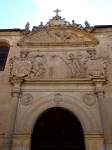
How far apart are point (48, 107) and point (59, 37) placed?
4770 mm

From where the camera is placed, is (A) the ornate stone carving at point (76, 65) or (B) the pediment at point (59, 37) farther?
(B) the pediment at point (59, 37)

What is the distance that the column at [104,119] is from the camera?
528cm

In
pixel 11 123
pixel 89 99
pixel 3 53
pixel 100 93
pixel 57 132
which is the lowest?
pixel 57 132

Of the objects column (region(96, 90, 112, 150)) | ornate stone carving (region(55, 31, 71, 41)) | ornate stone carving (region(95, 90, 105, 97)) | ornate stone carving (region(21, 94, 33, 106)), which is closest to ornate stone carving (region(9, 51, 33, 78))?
ornate stone carving (region(21, 94, 33, 106))

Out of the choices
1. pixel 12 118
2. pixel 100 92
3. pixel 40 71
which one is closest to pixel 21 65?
pixel 40 71

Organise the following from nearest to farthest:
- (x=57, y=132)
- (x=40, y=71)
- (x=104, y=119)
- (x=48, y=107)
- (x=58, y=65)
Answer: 1. (x=104, y=119)
2. (x=57, y=132)
3. (x=48, y=107)
4. (x=40, y=71)
5. (x=58, y=65)

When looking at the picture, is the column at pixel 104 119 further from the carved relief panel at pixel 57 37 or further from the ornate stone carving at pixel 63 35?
the ornate stone carving at pixel 63 35

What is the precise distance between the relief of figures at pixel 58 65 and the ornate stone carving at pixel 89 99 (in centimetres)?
110

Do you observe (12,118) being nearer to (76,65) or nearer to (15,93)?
(15,93)

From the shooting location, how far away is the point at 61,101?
6336mm

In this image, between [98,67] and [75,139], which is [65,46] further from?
[75,139]

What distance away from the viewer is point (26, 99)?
253 inches

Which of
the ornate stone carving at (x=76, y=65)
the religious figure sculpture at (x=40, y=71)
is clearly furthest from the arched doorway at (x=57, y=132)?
the ornate stone carving at (x=76, y=65)

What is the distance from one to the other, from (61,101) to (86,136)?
1.86 metres
